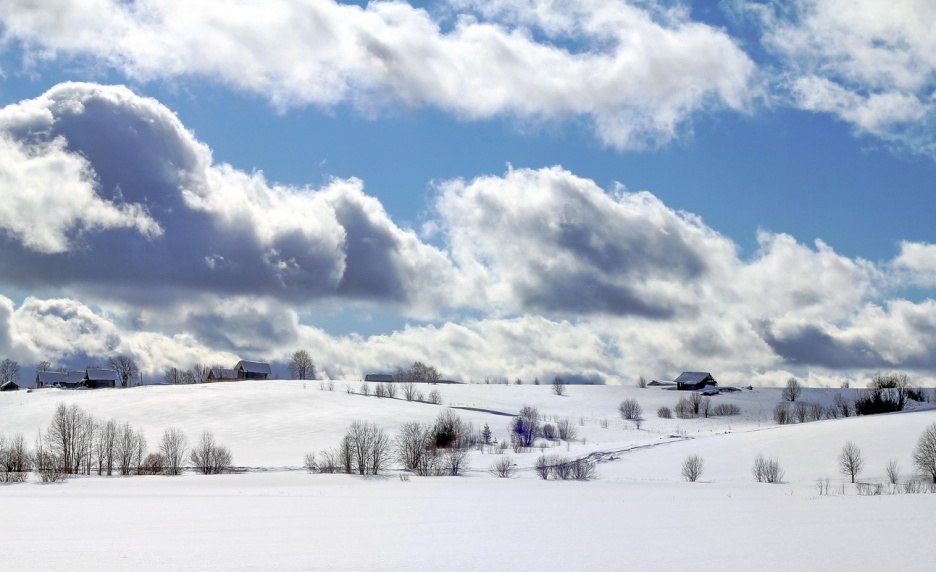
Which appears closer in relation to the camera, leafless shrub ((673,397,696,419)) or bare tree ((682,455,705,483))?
bare tree ((682,455,705,483))

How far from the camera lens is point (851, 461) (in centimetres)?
7975

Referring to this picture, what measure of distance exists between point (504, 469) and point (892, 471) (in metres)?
37.5

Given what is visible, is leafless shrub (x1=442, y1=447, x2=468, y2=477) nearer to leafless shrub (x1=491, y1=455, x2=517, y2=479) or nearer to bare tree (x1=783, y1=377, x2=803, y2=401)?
leafless shrub (x1=491, y1=455, x2=517, y2=479)

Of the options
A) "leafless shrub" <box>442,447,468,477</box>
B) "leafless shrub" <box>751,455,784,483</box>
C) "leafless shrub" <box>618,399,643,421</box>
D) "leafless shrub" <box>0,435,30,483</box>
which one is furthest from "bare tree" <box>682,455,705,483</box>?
"leafless shrub" <box>618,399,643,421</box>

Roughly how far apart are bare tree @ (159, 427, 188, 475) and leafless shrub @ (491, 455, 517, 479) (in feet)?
118

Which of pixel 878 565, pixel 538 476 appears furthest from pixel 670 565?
pixel 538 476

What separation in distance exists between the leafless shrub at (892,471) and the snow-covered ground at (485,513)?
0.93 m

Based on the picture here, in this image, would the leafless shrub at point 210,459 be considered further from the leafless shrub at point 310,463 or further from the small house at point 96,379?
the small house at point 96,379

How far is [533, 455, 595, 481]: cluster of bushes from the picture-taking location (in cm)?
8431

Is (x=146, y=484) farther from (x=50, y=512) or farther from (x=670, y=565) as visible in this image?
(x=670, y=565)

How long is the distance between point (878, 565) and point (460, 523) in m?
20.0

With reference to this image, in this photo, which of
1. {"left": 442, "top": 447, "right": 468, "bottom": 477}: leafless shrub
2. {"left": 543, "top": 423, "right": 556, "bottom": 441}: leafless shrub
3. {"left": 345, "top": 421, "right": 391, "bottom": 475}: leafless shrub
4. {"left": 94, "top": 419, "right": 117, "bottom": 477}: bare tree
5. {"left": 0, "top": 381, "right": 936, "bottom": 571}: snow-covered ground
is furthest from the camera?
{"left": 543, "top": 423, "right": 556, "bottom": 441}: leafless shrub

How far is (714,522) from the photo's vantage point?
1647 inches

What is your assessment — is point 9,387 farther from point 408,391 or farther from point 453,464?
point 453,464
